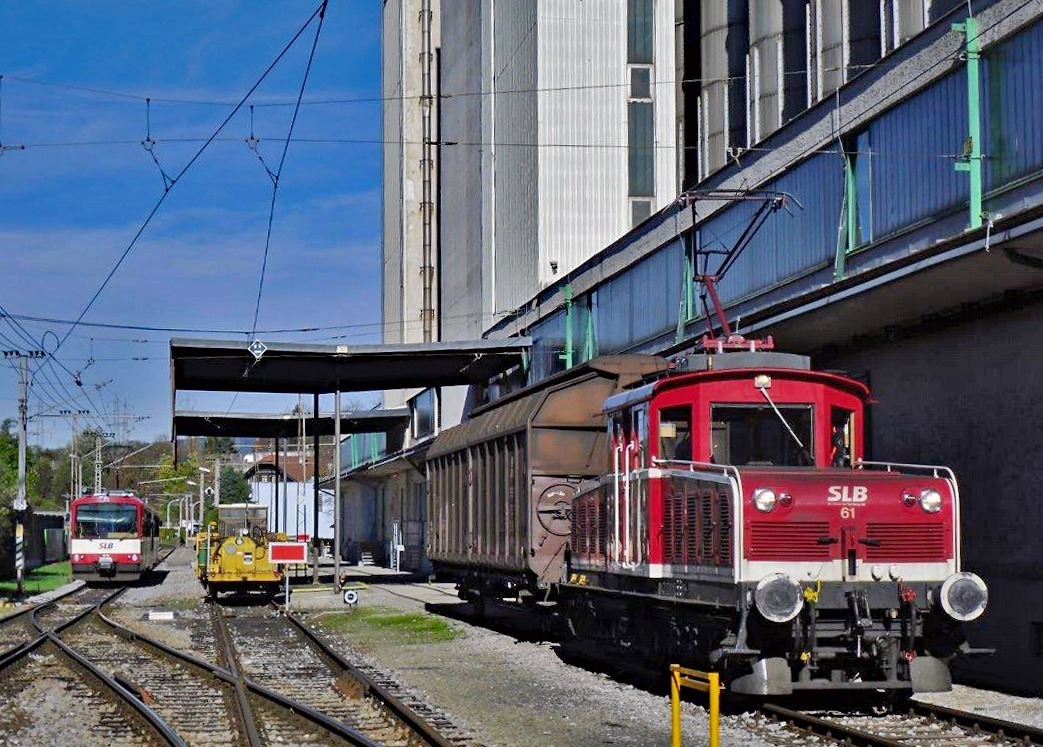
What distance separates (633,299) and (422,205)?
149 ft

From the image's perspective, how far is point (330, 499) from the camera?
81.6 meters

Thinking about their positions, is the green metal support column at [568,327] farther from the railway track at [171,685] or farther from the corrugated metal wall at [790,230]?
the railway track at [171,685]

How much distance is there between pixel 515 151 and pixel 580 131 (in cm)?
324

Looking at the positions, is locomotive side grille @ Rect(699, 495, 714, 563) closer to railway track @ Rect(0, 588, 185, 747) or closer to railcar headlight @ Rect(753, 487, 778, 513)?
railcar headlight @ Rect(753, 487, 778, 513)

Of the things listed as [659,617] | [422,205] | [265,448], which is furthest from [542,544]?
[265,448]

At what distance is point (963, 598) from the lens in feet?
39.9

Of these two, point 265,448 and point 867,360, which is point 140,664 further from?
point 265,448

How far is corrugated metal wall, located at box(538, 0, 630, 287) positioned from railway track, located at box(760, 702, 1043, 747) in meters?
27.6

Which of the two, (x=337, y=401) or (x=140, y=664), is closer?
(x=140, y=664)

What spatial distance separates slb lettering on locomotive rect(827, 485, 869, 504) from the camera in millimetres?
12305

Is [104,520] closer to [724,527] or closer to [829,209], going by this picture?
[829,209]

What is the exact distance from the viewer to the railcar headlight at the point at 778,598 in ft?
38.8

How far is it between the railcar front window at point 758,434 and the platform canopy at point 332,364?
1892 centimetres

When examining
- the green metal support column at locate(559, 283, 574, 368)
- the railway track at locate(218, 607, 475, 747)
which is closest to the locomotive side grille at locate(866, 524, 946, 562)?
the railway track at locate(218, 607, 475, 747)
